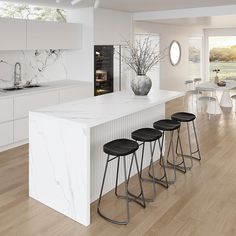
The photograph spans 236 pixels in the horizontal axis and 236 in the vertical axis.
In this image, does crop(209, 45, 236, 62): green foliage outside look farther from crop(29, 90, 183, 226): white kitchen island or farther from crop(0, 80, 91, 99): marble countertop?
crop(29, 90, 183, 226): white kitchen island

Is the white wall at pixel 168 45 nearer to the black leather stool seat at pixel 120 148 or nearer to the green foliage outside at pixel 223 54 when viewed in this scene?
the green foliage outside at pixel 223 54

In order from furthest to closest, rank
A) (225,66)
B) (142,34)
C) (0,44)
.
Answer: (225,66) → (142,34) → (0,44)

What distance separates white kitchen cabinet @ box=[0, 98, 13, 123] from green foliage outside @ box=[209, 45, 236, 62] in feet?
31.5

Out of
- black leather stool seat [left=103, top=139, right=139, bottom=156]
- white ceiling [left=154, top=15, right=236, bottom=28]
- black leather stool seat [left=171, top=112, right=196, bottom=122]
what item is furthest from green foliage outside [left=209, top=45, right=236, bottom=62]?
black leather stool seat [left=103, top=139, right=139, bottom=156]

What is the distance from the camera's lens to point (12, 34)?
5.14 metres

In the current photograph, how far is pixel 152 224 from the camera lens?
9.58 feet

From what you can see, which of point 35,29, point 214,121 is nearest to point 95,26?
point 35,29

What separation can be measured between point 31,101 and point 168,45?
5806 millimetres

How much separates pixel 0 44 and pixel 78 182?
10.2 ft

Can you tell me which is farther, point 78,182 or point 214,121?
point 214,121

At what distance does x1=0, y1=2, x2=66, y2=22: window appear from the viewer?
5.75m

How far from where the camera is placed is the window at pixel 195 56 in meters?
11.9

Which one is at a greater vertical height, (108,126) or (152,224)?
(108,126)

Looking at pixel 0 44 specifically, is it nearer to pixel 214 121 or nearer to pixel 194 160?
pixel 194 160
